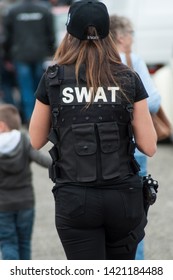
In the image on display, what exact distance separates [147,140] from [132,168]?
6.3 inches

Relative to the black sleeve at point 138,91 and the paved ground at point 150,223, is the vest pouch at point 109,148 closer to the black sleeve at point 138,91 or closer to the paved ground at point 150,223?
the black sleeve at point 138,91

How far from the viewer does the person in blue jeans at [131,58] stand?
4840 millimetres

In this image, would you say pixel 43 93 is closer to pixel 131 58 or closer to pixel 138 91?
pixel 138 91

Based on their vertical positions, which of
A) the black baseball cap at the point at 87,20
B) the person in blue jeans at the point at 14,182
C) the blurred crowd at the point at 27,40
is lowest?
the blurred crowd at the point at 27,40

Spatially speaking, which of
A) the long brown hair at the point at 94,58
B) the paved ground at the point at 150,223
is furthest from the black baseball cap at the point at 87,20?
the paved ground at the point at 150,223

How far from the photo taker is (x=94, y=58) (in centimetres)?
373

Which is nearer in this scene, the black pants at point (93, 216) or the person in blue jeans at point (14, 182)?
the black pants at point (93, 216)

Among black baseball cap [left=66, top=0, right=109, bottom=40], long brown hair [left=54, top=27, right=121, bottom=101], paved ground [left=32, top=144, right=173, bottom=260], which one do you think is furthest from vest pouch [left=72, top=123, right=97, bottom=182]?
paved ground [left=32, top=144, right=173, bottom=260]

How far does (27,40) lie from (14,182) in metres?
7.43

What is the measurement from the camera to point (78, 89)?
3689 mm

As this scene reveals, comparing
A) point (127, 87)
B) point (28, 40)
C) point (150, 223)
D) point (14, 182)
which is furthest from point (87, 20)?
point (28, 40)

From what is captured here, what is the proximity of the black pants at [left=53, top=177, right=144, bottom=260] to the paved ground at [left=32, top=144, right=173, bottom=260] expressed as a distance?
234 centimetres

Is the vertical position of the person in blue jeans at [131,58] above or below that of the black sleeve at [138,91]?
below

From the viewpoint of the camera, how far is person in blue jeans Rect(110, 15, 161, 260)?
4840 mm
